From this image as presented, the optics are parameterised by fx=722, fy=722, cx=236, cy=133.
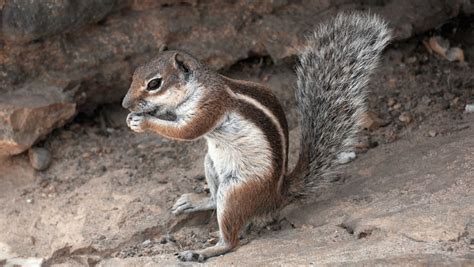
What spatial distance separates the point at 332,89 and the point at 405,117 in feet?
3.61

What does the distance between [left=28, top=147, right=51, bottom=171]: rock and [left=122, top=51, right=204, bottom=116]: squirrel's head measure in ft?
4.59

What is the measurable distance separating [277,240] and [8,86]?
88.0 inches

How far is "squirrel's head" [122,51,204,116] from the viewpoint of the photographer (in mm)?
3973

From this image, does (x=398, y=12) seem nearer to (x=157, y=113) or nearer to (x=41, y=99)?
(x=157, y=113)

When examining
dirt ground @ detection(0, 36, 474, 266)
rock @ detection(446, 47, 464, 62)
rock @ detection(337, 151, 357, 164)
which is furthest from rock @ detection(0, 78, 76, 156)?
rock @ detection(446, 47, 464, 62)

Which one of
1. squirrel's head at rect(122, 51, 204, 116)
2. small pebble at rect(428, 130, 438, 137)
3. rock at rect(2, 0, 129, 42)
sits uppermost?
rock at rect(2, 0, 129, 42)

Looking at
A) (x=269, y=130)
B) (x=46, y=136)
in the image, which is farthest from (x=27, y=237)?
(x=269, y=130)

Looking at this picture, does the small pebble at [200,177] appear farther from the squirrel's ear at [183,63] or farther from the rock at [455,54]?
the rock at [455,54]

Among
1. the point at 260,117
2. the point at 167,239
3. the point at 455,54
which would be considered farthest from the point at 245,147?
the point at 455,54

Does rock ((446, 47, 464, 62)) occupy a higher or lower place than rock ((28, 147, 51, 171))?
higher

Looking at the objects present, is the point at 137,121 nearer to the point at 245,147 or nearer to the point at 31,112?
the point at 245,147

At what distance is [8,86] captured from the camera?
503 centimetres

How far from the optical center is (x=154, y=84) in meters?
3.99

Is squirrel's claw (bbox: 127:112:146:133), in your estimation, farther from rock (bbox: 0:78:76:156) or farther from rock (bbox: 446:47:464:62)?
rock (bbox: 446:47:464:62)
